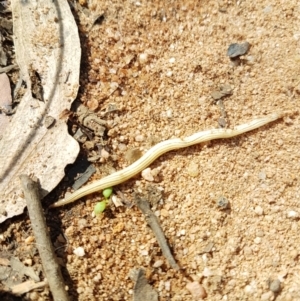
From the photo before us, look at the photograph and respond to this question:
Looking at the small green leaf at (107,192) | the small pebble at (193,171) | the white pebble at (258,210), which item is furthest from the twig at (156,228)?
the white pebble at (258,210)

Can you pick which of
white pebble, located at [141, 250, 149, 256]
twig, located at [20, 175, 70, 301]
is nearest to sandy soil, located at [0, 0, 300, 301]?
white pebble, located at [141, 250, 149, 256]

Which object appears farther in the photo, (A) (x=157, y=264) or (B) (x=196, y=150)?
(B) (x=196, y=150)

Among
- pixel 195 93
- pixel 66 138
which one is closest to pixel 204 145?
pixel 195 93

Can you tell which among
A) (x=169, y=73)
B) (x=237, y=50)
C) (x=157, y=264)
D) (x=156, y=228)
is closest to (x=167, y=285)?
(x=157, y=264)

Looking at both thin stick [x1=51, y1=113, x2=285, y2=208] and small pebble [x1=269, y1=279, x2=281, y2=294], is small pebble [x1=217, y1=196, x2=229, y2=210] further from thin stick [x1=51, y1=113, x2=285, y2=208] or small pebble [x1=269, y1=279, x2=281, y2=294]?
small pebble [x1=269, y1=279, x2=281, y2=294]

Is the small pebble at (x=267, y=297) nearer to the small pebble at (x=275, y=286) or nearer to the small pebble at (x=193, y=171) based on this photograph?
the small pebble at (x=275, y=286)

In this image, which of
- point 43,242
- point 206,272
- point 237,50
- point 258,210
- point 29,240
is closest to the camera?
point 43,242

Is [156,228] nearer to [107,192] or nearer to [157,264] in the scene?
[157,264]

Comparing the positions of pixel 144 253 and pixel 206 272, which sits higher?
Answer: pixel 144 253
